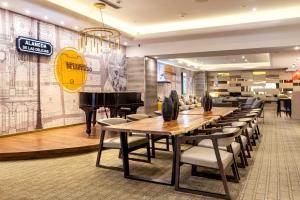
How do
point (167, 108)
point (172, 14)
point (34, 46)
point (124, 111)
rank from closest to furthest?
1. point (167, 108)
2. point (34, 46)
3. point (124, 111)
4. point (172, 14)

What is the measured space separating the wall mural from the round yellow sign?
158 millimetres

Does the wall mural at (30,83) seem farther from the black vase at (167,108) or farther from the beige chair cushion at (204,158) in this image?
the beige chair cushion at (204,158)

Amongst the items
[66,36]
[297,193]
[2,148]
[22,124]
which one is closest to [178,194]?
[297,193]

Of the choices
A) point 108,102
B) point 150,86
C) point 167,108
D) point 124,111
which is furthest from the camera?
point 150,86

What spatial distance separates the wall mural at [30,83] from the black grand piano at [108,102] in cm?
112

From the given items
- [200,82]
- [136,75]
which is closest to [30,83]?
[136,75]

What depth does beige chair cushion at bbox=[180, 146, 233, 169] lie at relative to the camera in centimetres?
298

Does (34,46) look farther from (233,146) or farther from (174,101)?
(233,146)

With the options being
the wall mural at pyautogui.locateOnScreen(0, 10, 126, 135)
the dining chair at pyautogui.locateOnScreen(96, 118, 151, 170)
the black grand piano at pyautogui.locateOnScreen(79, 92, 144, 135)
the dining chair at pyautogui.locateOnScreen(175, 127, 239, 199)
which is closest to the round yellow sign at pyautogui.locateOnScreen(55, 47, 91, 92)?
the wall mural at pyautogui.locateOnScreen(0, 10, 126, 135)

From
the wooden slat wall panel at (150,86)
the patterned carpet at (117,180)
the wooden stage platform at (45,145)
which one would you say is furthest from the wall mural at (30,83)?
the wooden slat wall panel at (150,86)

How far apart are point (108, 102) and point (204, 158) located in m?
3.99

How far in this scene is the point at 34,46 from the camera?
6.70 metres

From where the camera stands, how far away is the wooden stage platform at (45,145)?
4.68m

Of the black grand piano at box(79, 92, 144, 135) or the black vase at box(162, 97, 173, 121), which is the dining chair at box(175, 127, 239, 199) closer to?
the black vase at box(162, 97, 173, 121)
